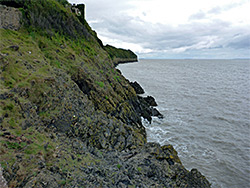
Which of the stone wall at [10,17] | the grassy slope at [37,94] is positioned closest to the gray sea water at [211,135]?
the grassy slope at [37,94]

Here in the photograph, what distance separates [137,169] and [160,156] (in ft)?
6.45

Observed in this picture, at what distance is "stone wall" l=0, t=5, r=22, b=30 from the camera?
13.1m

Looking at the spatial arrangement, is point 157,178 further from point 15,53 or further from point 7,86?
point 15,53

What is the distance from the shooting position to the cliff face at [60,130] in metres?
7.06

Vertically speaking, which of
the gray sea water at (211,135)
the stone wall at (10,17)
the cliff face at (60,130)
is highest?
the stone wall at (10,17)

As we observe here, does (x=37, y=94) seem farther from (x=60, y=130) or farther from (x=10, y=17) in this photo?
(x=10, y=17)

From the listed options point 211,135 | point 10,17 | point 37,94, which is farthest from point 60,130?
point 211,135

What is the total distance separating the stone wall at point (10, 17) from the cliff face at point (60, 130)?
0.32 meters

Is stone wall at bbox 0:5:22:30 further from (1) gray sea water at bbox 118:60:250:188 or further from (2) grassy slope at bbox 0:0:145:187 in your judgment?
(1) gray sea water at bbox 118:60:250:188

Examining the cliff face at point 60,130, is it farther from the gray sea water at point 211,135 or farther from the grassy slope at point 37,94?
the gray sea water at point 211,135

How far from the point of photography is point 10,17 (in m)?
13.7

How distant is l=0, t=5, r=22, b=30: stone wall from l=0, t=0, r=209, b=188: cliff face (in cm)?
32

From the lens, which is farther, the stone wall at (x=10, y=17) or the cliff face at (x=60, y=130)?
the stone wall at (x=10, y=17)

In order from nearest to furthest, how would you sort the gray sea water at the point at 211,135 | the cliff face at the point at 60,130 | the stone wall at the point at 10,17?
the cliff face at the point at 60,130 < the stone wall at the point at 10,17 < the gray sea water at the point at 211,135
